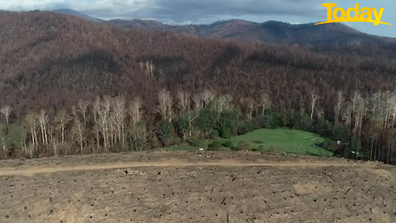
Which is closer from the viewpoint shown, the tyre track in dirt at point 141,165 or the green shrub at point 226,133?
the tyre track in dirt at point 141,165

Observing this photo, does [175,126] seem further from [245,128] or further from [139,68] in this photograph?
[139,68]

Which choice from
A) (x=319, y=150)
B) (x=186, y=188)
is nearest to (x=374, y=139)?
(x=319, y=150)

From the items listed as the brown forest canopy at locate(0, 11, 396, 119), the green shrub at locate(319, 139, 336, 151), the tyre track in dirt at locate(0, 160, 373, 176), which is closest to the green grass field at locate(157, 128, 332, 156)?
the green shrub at locate(319, 139, 336, 151)

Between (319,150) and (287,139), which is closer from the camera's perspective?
(319,150)

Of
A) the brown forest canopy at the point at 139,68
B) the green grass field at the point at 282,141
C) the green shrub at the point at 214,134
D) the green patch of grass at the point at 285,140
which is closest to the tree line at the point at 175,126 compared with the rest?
the green shrub at the point at 214,134

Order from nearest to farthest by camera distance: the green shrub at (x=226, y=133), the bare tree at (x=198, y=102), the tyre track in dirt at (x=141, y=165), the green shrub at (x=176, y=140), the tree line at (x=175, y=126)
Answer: the tyre track in dirt at (x=141, y=165)
the tree line at (x=175, y=126)
the green shrub at (x=176, y=140)
the green shrub at (x=226, y=133)
the bare tree at (x=198, y=102)

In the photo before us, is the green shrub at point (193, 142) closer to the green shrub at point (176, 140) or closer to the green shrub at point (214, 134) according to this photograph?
the green shrub at point (176, 140)

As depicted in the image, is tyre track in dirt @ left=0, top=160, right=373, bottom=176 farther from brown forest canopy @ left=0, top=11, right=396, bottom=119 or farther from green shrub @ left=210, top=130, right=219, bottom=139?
brown forest canopy @ left=0, top=11, right=396, bottom=119

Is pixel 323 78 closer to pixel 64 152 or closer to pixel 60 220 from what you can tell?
pixel 64 152
